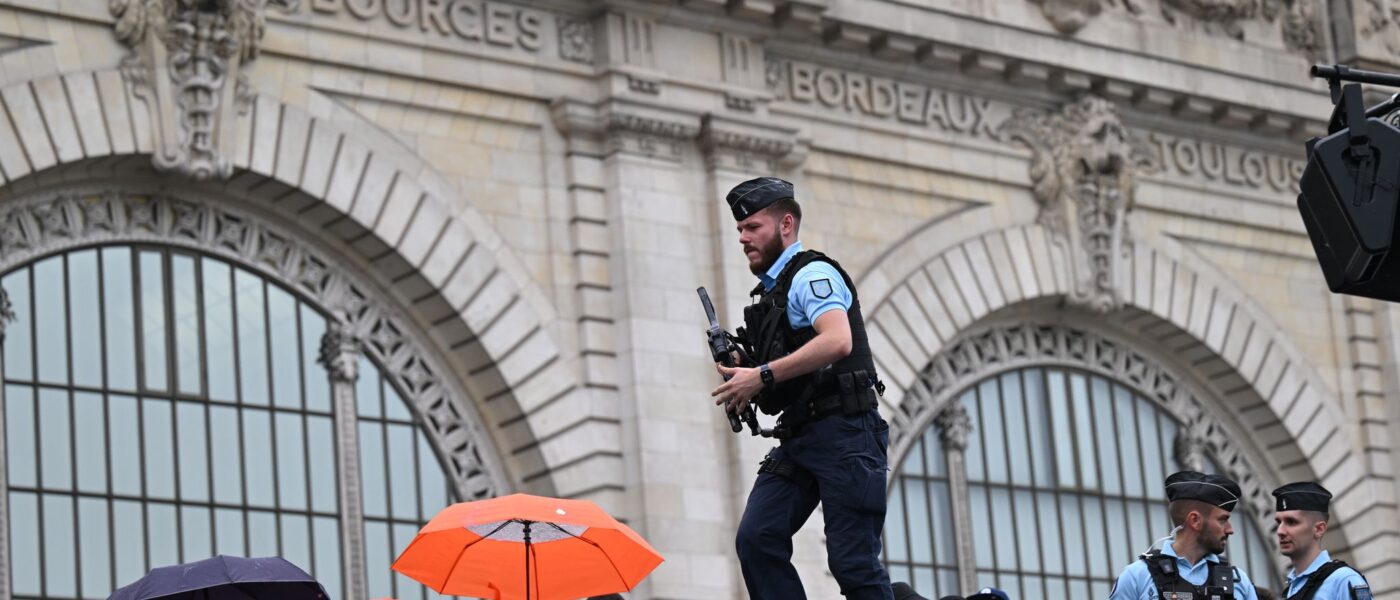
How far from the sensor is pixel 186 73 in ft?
80.5

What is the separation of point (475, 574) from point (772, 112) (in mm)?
13483

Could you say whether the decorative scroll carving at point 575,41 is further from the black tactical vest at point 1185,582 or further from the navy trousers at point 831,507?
the navy trousers at point 831,507

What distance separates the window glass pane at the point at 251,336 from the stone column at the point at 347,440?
686 millimetres

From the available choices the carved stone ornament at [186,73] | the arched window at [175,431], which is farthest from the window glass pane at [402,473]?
the carved stone ornament at [186,73]

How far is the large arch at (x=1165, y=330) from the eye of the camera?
29.9 meters

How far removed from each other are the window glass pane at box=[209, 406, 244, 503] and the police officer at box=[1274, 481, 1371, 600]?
11.9 m

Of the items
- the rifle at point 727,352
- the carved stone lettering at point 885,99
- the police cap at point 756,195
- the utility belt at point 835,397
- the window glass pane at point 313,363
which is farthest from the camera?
the carved stone lettering at point 885,99

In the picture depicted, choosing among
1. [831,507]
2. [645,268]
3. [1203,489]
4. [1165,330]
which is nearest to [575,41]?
[645,268]

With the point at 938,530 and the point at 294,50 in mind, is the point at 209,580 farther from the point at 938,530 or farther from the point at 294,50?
the point at 938,530

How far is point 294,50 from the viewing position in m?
25.5

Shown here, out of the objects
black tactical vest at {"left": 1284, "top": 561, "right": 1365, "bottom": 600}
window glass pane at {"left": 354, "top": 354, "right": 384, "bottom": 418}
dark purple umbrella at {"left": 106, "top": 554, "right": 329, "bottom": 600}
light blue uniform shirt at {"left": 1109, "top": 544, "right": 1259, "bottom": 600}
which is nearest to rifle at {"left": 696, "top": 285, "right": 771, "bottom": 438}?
dark purple umbrella at {"left": 106, "top": 554, "right": 329, "bottom": 600}

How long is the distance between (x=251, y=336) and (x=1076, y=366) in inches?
429

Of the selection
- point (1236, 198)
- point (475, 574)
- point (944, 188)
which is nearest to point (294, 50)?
point (944, 188)

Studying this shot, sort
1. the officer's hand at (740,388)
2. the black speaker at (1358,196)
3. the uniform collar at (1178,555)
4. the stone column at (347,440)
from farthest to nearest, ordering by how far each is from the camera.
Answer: the stone column at (347,440) → the uniform collar at (1178,555) → the officer's hand at (740,388) → the black speaker at (1358,196)
